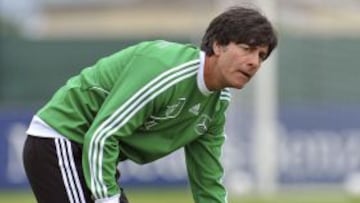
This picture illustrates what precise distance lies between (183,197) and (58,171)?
11474 mm

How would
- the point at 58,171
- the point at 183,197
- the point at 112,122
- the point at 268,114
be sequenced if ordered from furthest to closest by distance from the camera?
the point at 268,114, the point at 183,197, the point at 58,171, the point at 112,122

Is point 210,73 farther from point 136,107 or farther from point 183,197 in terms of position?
point 183,197

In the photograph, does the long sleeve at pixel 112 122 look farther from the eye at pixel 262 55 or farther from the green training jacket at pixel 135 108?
the eye at pixel 262 55

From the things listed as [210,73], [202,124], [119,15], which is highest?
[210,73]

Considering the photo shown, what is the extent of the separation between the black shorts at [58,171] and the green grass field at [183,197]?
33.1 ft

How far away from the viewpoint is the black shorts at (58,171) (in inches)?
279

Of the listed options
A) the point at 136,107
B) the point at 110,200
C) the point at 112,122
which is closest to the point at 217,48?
the point at 136,107

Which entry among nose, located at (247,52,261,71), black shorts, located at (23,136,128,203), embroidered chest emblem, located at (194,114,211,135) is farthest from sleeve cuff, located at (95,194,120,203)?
nose, located at (247,52,261,71)

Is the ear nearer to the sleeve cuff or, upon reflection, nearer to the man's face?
the man's face

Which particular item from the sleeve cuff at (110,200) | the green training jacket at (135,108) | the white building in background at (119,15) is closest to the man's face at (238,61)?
the green training jacket at (135,108)

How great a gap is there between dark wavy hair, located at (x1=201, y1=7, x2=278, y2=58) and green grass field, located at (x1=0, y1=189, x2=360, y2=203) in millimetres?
10413

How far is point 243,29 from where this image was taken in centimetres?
681

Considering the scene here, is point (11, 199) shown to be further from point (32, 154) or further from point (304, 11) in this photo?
point (304, 11)

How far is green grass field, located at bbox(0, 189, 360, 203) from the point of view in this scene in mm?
17953
